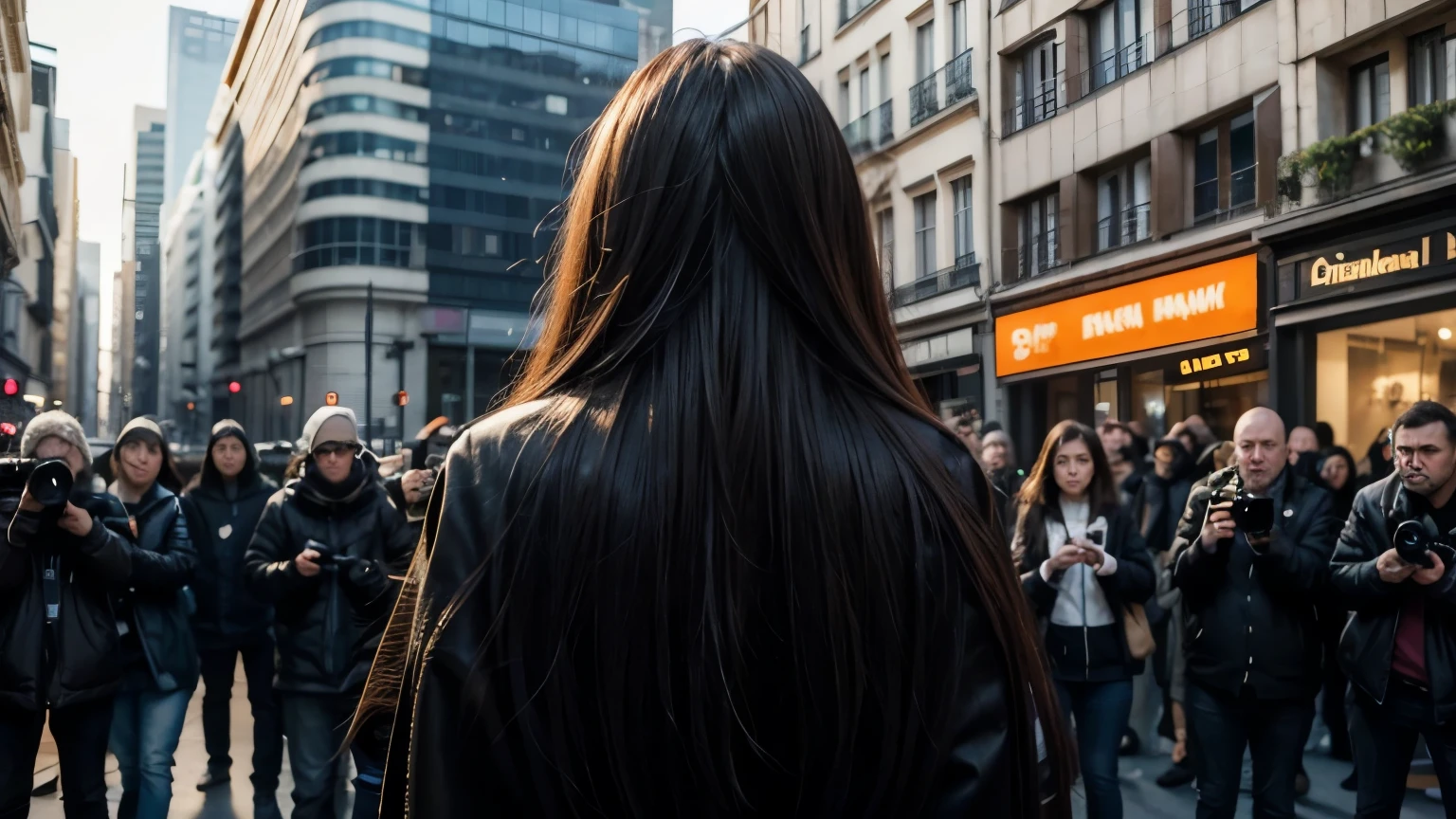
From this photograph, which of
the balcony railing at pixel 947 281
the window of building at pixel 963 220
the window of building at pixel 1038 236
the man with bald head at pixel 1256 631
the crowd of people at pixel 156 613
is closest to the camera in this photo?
the crowd of people at pixel 156 613

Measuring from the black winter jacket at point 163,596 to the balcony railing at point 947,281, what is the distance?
283 inches

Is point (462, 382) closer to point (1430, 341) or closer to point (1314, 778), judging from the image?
point (1430, 341)

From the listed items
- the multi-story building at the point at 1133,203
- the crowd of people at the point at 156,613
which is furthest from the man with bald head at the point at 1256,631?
the multi-story building at the point at 1133,203

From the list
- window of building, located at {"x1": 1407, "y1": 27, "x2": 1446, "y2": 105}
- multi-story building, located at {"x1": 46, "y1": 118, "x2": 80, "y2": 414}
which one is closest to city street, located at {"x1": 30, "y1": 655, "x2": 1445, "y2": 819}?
window of building, located at {"x1": 1407, "y1": 27, "x2": 1446, "y2": 105}

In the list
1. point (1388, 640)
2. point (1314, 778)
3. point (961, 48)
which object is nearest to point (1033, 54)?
point (961, 48)

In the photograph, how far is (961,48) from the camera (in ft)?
42.1

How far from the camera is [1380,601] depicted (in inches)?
161

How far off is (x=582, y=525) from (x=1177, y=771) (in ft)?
19.4

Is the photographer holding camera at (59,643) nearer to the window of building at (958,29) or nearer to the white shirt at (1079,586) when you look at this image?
the white shirt at (1079,586)

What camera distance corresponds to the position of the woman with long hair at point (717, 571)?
1023 millimetres

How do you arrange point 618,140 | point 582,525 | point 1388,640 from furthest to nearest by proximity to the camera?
point 1388,640 → point 618,140 → point 582,525

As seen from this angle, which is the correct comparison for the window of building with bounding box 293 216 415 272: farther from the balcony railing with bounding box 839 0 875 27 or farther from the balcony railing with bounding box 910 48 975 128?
the balcony railing with bounding box 839 0 875 27

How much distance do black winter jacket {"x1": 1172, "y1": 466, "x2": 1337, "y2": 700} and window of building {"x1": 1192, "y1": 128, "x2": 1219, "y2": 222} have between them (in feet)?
28.9

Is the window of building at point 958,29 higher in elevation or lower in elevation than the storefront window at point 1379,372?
higher
